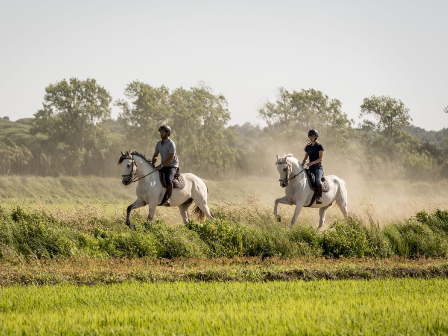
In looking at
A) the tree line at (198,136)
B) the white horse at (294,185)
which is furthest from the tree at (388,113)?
the white horse at (294,185)

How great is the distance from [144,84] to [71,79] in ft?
25.7

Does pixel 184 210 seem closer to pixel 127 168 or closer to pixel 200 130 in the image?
pixel 127 168

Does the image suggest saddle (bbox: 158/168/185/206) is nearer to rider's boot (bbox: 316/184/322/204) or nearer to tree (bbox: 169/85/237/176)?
rider's boot (bbox: 316/184/322/204)

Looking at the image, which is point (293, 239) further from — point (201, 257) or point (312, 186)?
point (312, 186)

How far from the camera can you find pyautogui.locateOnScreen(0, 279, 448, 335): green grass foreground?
272 inches

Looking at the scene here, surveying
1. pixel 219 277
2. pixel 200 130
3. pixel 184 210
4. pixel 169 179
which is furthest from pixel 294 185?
pixel 200 130

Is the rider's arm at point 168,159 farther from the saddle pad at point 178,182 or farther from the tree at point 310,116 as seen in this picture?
the tree at point 310,116

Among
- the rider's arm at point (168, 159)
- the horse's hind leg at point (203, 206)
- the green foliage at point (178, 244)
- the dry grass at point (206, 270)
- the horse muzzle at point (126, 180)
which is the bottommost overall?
the dry grass at point (206, 270)

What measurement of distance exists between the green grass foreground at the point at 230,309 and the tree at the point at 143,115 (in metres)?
48.1

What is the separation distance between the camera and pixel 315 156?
18.3m

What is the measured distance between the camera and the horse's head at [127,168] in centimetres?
1689

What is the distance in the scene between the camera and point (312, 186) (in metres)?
18.8

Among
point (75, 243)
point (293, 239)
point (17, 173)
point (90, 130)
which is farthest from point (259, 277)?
Result: point (90, 130)

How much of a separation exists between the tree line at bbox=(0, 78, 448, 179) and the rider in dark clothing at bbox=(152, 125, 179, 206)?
36267mm
